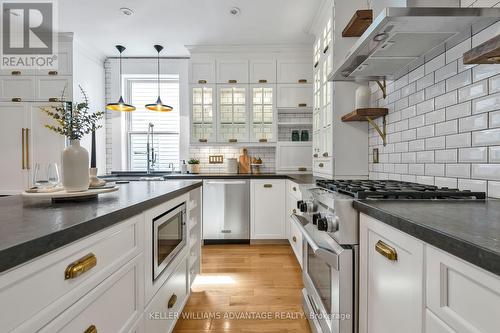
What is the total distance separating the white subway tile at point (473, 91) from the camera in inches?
46.3

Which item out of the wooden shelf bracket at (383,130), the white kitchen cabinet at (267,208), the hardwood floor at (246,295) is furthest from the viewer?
the white kitchen cabinet at (267,208)

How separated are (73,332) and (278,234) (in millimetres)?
2943

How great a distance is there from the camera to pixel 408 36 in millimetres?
1329

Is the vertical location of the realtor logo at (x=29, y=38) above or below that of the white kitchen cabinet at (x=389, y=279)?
above

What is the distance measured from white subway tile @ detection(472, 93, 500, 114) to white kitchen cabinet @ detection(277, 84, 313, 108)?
2602 mm

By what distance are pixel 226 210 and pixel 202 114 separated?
1432 millimetres

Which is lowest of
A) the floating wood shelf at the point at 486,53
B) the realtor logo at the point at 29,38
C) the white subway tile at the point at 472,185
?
the white subway tile at the point at 472,185

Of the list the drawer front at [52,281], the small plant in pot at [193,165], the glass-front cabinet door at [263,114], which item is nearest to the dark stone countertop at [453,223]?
the drawer front at [52,281]

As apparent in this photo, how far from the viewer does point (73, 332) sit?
0.70 meters

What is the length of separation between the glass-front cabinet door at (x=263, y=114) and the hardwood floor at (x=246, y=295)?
5.35ft

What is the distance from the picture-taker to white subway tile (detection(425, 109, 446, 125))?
4.78ft

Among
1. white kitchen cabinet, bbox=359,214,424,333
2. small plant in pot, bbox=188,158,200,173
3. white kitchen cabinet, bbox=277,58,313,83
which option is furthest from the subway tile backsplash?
small plant in pot, bbox=188,158,200,173

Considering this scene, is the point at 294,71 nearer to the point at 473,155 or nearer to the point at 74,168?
the point at 473,155

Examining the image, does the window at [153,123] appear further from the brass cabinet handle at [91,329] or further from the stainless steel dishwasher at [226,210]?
the brass cabinet handle at [91,329]
